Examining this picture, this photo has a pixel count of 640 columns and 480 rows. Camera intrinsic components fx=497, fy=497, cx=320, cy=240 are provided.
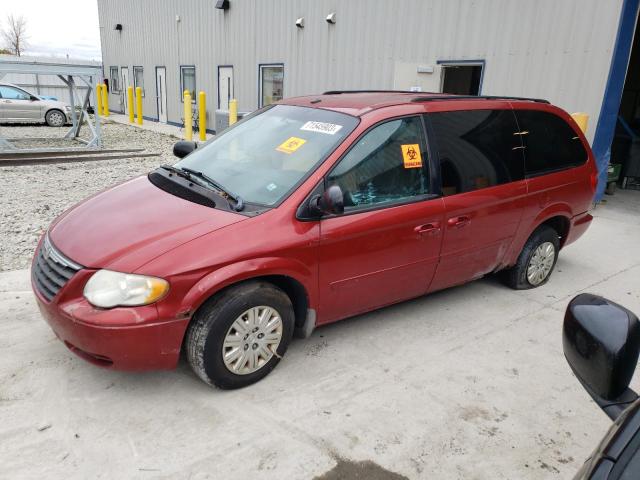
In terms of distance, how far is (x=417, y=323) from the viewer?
4.07m

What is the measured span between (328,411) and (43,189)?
22.9 ft

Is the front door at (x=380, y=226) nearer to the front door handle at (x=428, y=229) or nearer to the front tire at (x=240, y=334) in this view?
the front door handle at (x=428, y=229)

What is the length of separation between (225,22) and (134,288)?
14.9m

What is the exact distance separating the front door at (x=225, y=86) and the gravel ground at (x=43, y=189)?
3.24 meters

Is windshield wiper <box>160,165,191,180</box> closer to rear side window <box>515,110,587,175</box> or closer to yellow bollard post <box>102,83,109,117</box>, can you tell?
rear side window <box>515,110,587,175</box>

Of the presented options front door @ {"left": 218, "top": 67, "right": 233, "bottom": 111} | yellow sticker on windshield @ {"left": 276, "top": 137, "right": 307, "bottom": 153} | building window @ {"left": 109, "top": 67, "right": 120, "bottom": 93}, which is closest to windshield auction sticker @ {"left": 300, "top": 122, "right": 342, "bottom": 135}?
yellow sticker on windshield @ {"left": 276, "top": 137, "right": 307, "bottom": 153}

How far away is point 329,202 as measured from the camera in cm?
297

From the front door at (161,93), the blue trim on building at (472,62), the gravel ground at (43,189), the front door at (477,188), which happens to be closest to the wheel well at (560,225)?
the front door at (477,188)

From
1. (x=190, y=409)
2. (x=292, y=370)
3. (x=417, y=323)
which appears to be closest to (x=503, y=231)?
(x=417, y=323)

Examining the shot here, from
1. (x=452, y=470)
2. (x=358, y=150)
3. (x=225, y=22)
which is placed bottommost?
(x=452, y=470)

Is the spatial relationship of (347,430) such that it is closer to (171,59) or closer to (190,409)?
(190,409)

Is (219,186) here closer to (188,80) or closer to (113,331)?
(113,331)

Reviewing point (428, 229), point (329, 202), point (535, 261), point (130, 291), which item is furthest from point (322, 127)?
point (535, 261)

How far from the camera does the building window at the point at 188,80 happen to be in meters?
18.1
